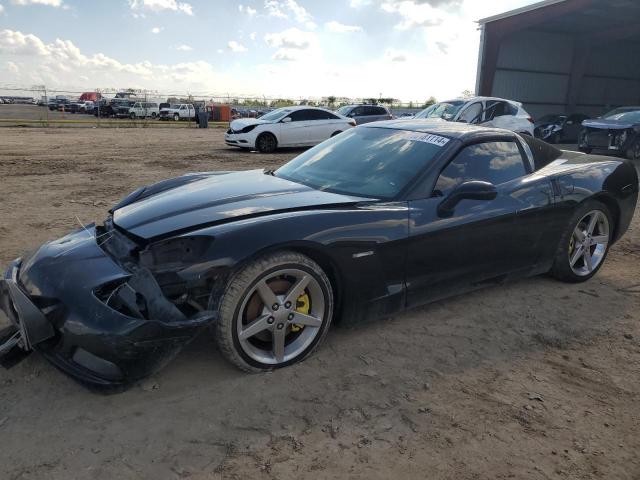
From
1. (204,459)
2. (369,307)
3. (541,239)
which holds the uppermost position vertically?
(541,239)

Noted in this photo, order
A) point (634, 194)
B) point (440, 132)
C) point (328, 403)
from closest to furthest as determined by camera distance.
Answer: point (328, 403), point (440, 132), point (634, 194)

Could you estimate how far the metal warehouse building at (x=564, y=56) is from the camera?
22.0m

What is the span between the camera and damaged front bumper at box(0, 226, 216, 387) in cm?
234

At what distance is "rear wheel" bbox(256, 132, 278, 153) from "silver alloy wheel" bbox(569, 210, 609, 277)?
11200 mm

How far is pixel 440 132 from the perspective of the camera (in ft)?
12.2

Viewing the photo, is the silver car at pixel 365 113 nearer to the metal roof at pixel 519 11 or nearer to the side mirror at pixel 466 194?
the metal roof at pixel 519 11

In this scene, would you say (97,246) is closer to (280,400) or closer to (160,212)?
(160,212)

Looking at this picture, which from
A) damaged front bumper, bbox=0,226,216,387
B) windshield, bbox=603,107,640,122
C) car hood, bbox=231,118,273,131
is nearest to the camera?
damaged front bumper, bbox=0,226,216,387

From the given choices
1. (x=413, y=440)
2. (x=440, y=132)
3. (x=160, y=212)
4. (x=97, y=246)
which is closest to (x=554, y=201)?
(x=440, y=132)

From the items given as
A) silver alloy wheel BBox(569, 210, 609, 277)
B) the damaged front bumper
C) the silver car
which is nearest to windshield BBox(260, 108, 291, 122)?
the silver car

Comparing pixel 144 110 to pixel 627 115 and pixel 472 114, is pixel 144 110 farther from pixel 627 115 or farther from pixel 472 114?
pixel 627 115

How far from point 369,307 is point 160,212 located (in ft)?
4.62

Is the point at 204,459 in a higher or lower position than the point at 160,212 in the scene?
lower

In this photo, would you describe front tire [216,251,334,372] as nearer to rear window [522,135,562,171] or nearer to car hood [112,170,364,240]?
car hood [112,170,364,240]
